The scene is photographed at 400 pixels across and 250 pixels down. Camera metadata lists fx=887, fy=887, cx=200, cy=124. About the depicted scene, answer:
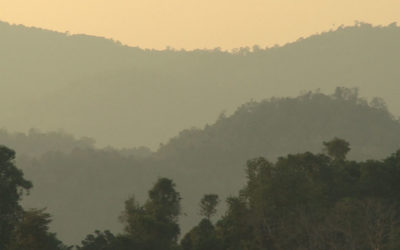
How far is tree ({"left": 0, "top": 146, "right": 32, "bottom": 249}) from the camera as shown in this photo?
58875 mm

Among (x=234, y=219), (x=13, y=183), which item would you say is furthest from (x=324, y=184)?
(x=13, y=183)

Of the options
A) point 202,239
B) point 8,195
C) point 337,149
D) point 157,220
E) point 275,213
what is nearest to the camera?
point 8,195

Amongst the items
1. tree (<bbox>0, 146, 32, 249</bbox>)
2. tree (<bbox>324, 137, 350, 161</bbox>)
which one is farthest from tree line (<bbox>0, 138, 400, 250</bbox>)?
tree (<bbox>324, 137, 350, 161</bbox>)

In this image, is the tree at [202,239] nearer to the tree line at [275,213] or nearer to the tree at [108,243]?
the tree line at [275,213]

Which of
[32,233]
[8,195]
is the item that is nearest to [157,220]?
[8,195]

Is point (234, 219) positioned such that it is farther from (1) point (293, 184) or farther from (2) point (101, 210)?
(2) point (101, 210)

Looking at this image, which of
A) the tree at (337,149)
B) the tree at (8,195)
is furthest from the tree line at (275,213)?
the tree at (337,149)

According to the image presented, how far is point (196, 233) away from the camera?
66188 mm

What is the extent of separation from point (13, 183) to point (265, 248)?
706 inches

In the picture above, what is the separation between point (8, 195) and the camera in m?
60.4

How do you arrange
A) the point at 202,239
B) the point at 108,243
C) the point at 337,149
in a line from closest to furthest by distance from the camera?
1. the point at 202,239
2. the point at 108,243
3. the point at 337,149

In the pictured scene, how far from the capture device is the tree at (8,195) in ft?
193

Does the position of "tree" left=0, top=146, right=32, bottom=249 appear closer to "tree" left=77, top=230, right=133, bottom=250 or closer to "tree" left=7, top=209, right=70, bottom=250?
"tree" left=77, top=230, right=133, bottom=250

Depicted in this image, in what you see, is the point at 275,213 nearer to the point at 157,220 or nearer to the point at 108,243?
the point at 157,220
